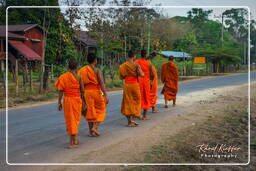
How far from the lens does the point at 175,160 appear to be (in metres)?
4.94

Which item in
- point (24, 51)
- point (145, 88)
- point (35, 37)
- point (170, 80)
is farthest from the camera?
point (35, 37)

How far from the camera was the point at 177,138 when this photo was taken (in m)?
6.09

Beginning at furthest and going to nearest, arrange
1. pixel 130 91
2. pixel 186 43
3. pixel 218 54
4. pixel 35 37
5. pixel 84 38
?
pixel 218 54 < pixel 186 43 < pixel 84 38 < pixel 35 37 < pixel 130 91

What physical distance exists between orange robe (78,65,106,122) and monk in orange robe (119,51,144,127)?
1.13 metres

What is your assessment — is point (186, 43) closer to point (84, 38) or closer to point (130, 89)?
point (84, 38)

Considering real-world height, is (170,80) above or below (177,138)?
above

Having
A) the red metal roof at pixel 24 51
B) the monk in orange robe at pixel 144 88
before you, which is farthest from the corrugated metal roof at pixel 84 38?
the monk in orange robe at pixel 144 88

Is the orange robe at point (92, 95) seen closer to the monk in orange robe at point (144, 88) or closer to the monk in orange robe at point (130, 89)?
the monk in orange robe at point (130, 89)

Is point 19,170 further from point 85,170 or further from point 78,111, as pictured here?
point 78,111

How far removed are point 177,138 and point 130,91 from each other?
5.56ft

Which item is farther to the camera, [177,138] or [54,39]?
[54,39]

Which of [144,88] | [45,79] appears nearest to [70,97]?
[144,88]

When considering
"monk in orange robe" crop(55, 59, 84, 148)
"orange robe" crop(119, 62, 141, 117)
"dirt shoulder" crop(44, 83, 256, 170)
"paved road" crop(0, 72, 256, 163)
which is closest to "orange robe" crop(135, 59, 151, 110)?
"dirt shoulder" crop(44, 83, 256, 170)

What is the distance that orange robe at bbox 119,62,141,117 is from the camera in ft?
23.6
